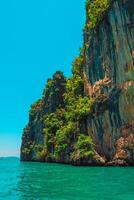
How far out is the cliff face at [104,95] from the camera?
42906mm

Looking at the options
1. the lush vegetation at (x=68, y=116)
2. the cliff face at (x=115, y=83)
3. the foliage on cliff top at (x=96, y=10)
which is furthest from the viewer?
the lush vegetation at (x=68, y=116)

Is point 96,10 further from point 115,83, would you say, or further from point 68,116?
point 68,116

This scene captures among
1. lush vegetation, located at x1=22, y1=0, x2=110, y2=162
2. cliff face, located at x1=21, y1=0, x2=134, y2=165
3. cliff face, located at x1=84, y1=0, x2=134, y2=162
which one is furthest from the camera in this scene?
lush vegetation, located at x1=22, y1=0, x2=110, y2=162

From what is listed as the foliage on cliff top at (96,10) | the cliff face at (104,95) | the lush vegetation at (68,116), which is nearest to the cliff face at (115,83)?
the cliff face at (104,95)

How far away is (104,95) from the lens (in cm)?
4622

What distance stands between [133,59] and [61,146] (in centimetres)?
1678

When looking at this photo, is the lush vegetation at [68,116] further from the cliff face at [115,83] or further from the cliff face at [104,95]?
the cliff face at [115,83]

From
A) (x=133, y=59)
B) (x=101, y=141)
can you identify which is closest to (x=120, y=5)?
(x=133, y=59)

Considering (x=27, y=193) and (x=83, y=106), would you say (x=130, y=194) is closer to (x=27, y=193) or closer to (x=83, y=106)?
(x=27, y=193)

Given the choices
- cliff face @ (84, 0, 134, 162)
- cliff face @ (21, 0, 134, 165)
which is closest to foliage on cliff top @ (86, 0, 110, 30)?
cliff face @ (21, 0, 134, 165)

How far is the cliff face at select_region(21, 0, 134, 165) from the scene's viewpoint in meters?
42.9

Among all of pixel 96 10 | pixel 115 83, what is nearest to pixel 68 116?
pixel 115 83

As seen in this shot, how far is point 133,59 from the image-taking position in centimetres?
4281

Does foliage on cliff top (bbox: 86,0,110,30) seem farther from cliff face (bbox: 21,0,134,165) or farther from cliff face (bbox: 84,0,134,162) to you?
cliff face (bbox: 84,0,134,162)
